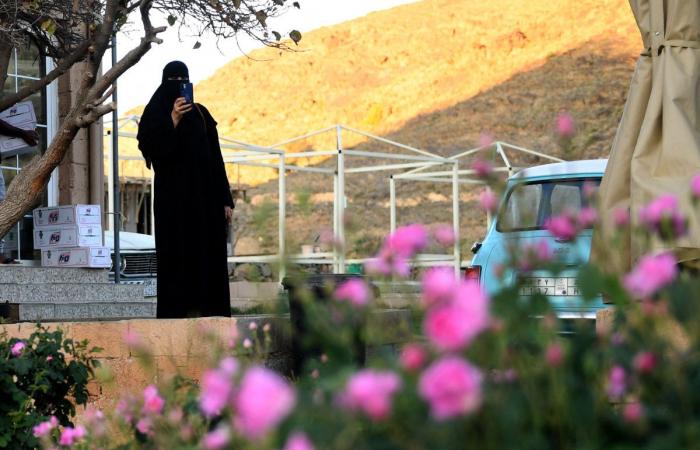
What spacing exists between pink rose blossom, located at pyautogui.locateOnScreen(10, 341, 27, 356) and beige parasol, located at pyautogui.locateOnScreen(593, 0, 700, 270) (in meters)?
2.29

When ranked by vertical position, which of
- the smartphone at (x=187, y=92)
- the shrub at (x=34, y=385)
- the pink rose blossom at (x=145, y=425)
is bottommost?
the shrub at (x=34, y=385)

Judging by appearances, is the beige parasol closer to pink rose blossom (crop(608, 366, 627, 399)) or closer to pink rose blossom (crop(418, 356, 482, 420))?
pink rose blossom (crop(608, 366, 627, 399))

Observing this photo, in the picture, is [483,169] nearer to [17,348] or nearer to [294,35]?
[17,348]

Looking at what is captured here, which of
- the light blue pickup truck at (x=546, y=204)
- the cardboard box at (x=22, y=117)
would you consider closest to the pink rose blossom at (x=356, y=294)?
the light blue pickup truck at (x=546, y=204)

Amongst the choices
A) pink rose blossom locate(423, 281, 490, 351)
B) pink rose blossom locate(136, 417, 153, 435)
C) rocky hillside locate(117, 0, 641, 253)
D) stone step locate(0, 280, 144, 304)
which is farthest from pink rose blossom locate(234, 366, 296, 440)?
rocky hillside locate(117, 0, 641, 253)

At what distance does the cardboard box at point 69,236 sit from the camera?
10.3 metres

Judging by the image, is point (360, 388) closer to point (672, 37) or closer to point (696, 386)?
point (696, 386)

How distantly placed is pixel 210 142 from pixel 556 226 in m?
5.23

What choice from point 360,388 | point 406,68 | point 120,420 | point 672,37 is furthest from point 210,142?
point 406,68

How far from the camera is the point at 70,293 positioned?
998cm

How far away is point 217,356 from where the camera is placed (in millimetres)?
2402

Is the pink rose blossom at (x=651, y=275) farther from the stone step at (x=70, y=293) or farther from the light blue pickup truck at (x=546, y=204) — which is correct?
the stone step at (x=70, y=293)

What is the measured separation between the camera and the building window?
10.5m

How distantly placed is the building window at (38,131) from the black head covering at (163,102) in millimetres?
4048
